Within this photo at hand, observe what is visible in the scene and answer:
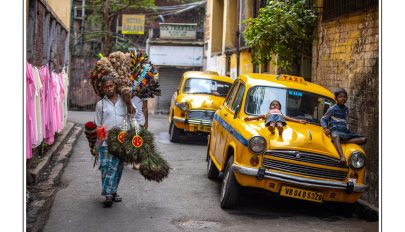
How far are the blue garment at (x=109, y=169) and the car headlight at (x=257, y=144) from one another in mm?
1716

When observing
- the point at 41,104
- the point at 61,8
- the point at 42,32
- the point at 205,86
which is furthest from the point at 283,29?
the point at 61,8

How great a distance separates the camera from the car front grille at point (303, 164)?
715cm

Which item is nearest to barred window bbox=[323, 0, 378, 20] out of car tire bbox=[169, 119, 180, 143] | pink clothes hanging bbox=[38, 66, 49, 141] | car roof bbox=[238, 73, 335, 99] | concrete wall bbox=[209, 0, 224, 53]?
car roof bbox=[238, 73, 335, 99]

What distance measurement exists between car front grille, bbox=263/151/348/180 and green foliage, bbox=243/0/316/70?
5.22 meters

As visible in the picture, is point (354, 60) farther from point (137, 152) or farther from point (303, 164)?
point (137, 152)

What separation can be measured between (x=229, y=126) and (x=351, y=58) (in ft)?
9.17

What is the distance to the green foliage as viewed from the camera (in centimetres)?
1199

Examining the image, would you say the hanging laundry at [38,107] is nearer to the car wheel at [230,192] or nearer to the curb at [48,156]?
the curb at [48,156]

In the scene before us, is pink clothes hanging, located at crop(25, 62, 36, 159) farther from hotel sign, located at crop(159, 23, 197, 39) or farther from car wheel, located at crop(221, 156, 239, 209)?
hotel sign, located at crop(159, 23, 197, 39)

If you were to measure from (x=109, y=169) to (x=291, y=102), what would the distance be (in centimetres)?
275

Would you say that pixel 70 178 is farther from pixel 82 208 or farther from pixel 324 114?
pixel 324 114

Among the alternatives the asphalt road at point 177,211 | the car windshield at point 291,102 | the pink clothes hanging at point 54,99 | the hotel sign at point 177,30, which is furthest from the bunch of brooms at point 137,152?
the hotel sign at point 177,30

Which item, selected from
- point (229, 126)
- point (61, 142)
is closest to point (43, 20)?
point (61, 142)

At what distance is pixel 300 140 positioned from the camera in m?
7.30
